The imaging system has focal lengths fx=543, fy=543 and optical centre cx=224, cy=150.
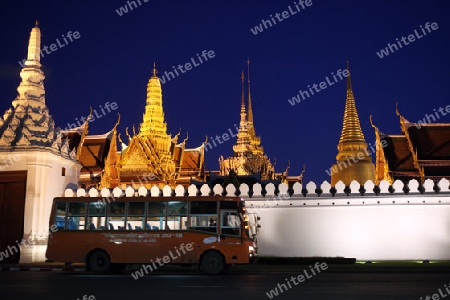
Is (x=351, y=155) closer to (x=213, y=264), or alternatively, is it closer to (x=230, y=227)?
(x=230, y=227)

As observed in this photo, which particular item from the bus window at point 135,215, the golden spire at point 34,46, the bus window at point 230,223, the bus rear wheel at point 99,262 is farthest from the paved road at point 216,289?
the golden spire at point 34,46

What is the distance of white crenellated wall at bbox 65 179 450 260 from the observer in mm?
22297

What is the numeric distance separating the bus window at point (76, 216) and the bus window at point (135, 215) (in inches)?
65.7

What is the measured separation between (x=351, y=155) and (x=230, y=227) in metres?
39.3

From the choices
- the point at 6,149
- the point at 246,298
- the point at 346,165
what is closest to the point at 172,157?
the point at 346,165

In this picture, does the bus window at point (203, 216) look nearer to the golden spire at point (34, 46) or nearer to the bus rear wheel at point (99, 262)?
the bus rear wheel at point (99, 262)

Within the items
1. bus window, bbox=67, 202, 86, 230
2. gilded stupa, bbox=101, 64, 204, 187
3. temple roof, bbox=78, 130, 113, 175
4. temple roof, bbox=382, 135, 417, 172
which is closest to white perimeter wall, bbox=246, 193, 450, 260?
bus window, bbox=67, 202, 86, 230

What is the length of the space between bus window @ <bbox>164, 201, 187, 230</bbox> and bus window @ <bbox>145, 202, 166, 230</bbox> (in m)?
0.18

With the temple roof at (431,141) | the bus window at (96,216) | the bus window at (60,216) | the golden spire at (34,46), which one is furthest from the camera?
the temple roof at (431,141)

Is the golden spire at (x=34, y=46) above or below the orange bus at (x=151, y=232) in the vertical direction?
above

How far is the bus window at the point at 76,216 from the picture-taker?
1900 centimetres

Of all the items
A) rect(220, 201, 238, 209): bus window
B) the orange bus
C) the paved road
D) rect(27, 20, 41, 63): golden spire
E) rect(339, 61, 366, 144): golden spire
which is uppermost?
rect(339, 61, 366, 144): golden spire

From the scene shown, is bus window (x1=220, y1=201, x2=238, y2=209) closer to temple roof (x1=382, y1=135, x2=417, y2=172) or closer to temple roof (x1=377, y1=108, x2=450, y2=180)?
temple roof (x1=377, y1=108, x2=450, y2=180)

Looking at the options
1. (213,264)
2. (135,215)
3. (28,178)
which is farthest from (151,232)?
(28,178)
